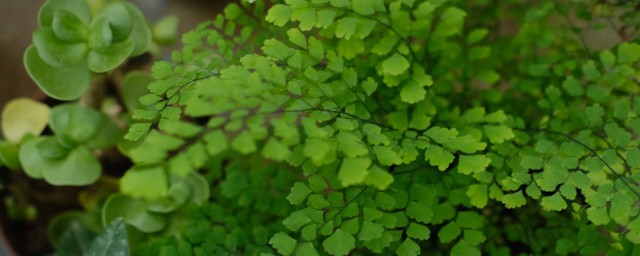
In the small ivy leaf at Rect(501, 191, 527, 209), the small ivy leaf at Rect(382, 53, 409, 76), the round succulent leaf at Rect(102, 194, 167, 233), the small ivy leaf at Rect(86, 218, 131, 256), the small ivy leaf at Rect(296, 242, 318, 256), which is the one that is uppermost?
the small ivy leaf at Rect(382, 53, 409, 76)

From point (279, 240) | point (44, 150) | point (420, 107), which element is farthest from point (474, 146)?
point (44, 150)

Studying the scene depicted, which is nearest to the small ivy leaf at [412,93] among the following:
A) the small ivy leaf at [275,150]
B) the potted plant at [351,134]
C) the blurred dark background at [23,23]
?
the potted plant at [351,134]

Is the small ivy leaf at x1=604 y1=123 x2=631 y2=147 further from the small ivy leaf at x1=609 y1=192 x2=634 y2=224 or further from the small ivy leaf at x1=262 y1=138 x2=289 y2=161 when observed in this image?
the small ivy leaf at x1=262 y1=138 x2=289 y2=161

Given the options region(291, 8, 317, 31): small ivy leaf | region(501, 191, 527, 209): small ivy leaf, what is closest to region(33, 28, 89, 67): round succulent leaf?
region(291, 8, 317, 31): small ivy leaf

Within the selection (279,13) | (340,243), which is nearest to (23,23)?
(279,13)

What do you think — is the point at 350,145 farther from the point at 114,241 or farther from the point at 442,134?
Result: the point at 114,241

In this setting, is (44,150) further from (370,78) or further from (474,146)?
(474,146)

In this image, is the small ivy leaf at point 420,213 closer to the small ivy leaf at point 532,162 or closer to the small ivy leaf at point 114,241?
the small ivy leaf at point 532,162
